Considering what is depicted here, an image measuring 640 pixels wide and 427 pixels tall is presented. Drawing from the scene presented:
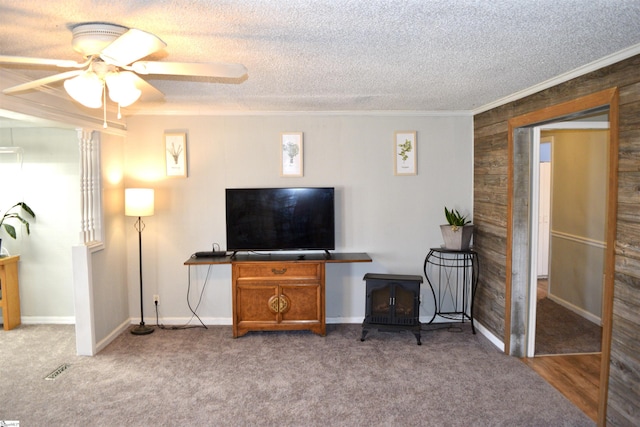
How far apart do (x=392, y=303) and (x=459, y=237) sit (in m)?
0.93

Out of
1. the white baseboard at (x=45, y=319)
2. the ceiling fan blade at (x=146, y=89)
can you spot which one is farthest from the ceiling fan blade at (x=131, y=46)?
the white baseboard at (x=45, y=319)

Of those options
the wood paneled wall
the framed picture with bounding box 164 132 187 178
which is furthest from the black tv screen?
the wood paneled wall

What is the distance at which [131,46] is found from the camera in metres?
→ 1.73

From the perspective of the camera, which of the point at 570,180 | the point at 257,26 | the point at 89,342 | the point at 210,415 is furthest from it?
the point at 570,180

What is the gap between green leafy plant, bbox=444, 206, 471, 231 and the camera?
4.30m

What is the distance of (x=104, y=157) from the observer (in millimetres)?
4141

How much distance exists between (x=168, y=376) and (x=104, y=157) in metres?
2.14

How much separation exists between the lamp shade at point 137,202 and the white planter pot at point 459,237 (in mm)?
2974

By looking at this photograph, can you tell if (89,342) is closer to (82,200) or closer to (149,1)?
(82,200)

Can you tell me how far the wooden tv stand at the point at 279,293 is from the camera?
4.28 meters

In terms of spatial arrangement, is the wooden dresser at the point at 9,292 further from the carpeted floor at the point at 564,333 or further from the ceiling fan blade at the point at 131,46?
the carpeted floor at the point at 564,333

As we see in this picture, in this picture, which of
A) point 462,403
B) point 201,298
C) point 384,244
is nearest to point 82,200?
point 201,298

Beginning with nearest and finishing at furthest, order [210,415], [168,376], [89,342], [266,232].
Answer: [210,415], [168,376], [89,342], [266,232]

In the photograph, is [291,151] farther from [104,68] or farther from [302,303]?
[104,68]
